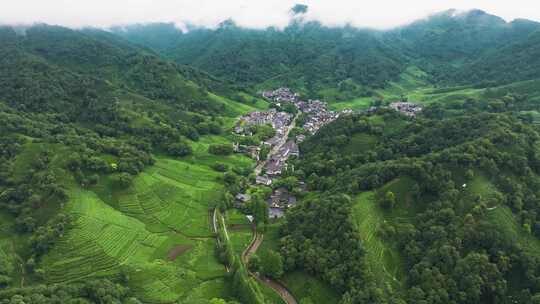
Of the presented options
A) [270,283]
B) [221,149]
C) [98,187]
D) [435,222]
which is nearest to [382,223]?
[435,222]

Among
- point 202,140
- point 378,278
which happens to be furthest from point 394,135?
point 202,140

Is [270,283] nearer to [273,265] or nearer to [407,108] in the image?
[273,265]

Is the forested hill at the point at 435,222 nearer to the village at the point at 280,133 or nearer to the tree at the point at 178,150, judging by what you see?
the village at the point at 280,133

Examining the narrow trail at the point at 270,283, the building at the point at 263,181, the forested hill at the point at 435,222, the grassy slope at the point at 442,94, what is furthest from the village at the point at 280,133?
the narrow trail at the point at 270,283

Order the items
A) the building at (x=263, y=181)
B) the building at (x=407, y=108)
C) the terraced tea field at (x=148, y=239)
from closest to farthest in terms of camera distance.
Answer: the terraced tea field at (x=148, y=239) < the building at (x=263, y=181) < the building at (x=407, y=108)

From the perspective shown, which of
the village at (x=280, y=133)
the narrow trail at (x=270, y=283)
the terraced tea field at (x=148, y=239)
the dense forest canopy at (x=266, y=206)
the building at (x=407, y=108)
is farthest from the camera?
the building at (x=407, y=108)

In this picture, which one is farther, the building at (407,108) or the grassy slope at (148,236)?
the building at (407,108)

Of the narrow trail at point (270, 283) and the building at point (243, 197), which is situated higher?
the building at point (243, 197)
